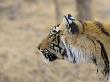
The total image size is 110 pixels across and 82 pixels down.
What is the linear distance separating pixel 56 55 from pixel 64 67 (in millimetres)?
2493

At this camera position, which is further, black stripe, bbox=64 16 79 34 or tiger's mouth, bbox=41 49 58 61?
tiger's mouth, bbox=41 49 58 61

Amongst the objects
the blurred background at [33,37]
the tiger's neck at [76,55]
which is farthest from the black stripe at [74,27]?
the blurred background at [33,37]

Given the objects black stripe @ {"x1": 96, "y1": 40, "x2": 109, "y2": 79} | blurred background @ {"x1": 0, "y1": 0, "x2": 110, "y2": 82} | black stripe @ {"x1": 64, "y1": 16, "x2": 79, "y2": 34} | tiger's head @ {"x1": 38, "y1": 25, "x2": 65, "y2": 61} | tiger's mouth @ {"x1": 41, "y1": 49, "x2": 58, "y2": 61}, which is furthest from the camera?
blurred background @ {"x1": 0, "y1": 0, "x2": 110, "y2": 82}

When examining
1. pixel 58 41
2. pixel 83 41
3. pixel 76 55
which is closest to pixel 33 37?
pixel 58 41

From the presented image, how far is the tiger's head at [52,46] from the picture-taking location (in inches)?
151

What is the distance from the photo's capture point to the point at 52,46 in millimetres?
3938

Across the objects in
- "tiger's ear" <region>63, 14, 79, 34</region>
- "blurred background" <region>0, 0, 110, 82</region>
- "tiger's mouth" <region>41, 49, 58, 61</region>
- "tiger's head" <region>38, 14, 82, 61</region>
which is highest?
"tiger's ear" <region>63, 14, 79, 34</region>

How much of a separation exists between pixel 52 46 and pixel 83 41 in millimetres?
408

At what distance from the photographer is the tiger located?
363cm

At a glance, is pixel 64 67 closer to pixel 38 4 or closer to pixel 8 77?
pixel 8 77

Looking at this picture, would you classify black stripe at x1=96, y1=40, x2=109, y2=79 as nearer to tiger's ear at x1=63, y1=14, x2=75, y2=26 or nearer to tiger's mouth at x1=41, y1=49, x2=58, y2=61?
tiger's ear at x1=63, y1=14, x2=75, y2=26

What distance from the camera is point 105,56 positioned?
3729 millimetres

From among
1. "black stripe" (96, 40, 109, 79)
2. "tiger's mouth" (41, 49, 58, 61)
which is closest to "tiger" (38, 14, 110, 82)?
"black stripe" (96, 40, 109, 79)

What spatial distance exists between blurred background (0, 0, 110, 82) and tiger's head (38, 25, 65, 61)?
173mm
